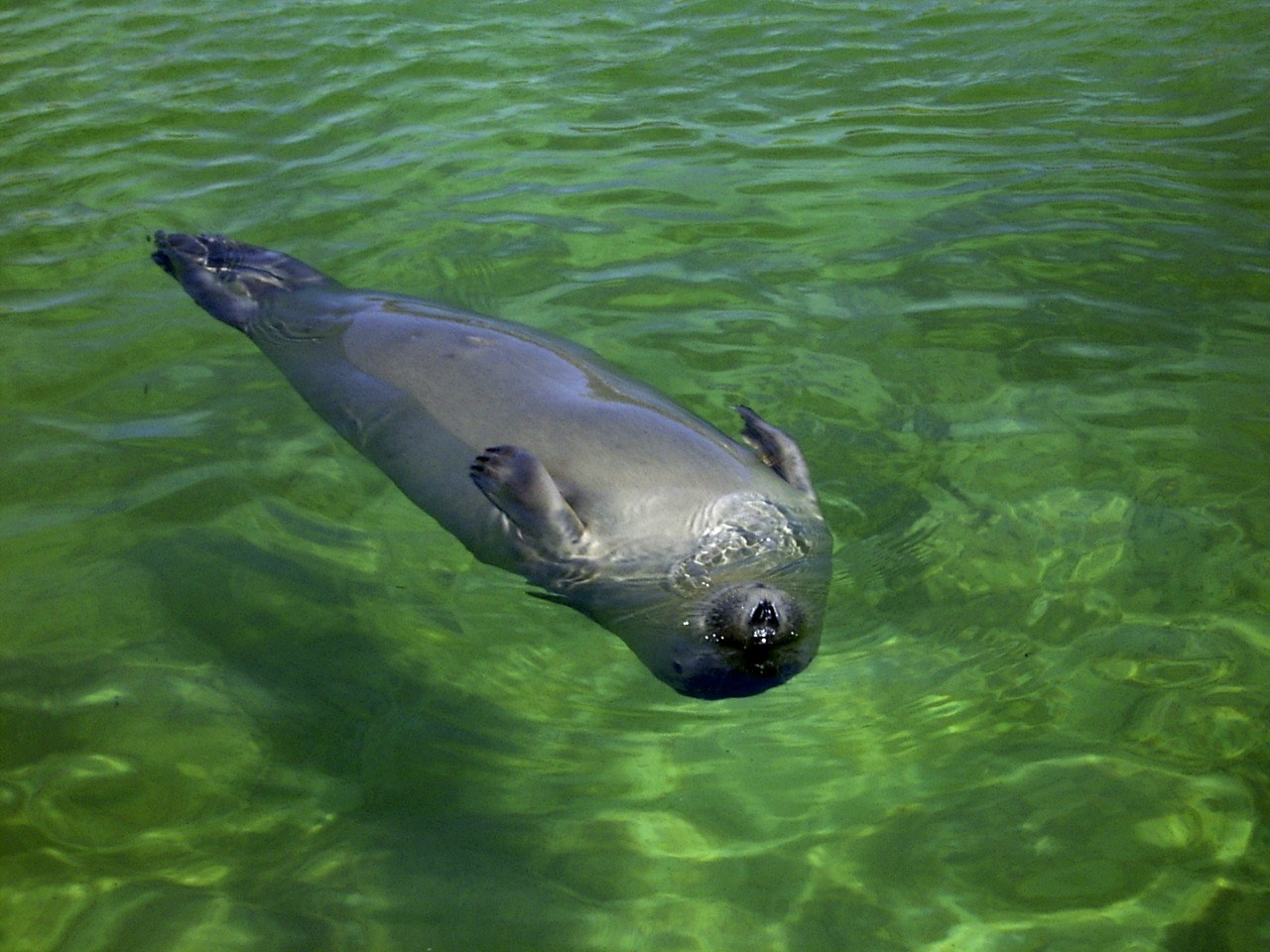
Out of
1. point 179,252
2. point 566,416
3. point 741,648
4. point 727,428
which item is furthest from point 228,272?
point 741,648

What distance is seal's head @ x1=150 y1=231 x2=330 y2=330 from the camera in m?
6.24

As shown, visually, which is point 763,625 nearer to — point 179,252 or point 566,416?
point 566,416

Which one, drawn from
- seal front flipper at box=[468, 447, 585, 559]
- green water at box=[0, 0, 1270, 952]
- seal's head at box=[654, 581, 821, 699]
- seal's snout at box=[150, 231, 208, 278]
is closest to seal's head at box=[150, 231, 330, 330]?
seal's snout at box=[150, 231, 208, 278]

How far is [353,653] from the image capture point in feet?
14.5

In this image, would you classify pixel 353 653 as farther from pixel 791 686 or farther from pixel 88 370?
pixel 88 370

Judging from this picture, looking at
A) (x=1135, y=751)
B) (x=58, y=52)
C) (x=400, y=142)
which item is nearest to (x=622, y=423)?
(x=1135, y=751)

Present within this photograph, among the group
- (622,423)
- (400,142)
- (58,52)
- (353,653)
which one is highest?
(58,52)

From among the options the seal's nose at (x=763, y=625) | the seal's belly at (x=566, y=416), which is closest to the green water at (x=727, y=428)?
the seal's nose at (x=763, y=625)

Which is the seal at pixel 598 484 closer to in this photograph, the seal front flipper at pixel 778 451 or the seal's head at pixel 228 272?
the seal front flipper at pixel 778 451

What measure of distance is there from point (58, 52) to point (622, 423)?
7.40 m

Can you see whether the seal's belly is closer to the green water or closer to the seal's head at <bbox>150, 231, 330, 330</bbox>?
the green water

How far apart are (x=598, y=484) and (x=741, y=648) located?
2.90ft

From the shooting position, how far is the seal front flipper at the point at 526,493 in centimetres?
427

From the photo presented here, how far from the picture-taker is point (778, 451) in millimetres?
4848
